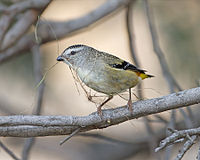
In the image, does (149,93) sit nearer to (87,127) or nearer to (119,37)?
(119,37)

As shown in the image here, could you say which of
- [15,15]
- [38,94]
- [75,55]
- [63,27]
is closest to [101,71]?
[75,55]

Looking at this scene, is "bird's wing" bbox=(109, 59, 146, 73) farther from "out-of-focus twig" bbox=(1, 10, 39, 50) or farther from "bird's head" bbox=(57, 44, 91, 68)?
"out-of-focus twig" bbox=(1, 10, 39, 50)

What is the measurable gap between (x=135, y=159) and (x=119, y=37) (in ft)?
11.1

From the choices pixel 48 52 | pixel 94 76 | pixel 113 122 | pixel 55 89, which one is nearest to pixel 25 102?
pixel 55 89

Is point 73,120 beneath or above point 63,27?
above

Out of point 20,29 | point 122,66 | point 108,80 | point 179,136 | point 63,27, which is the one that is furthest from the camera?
point 63,27

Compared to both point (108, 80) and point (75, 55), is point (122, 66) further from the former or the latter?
point (75, 55)

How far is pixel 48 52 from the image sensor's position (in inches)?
222

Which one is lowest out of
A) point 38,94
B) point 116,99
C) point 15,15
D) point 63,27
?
point 116,99

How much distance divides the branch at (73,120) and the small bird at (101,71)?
38cm

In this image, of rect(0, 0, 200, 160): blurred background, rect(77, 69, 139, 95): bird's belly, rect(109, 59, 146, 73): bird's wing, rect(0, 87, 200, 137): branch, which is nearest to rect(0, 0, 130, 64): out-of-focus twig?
rect(0, 0, 200, 160): blurred background

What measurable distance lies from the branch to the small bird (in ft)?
1.26

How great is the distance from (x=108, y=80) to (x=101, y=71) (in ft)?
0.32

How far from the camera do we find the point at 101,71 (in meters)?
3.17
